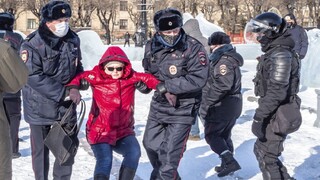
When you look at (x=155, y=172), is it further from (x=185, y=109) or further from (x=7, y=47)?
(x=7, y=47)

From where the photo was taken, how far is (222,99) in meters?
5.66

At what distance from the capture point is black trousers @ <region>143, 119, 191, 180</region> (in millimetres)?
4312

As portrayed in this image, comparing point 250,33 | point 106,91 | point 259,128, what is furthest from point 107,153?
point 250,33

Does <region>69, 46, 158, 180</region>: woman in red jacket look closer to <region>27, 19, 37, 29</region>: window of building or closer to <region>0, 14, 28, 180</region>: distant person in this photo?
<region>0, 14, 28, 180</region>: distant person

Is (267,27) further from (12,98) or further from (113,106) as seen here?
(12,98)

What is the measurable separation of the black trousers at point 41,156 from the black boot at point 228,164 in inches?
72.9

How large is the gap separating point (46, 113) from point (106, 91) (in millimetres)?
522

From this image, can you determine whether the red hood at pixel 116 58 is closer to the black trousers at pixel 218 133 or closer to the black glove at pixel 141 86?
the black glove at pixel 141 86

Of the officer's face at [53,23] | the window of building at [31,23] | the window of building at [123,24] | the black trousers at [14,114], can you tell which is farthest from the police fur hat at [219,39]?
the window of building at [123,24]

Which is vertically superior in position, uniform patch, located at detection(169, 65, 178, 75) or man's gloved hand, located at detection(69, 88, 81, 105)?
uniform patch, located at detection(169, 65, 178, 75)

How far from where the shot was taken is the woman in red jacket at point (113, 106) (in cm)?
420

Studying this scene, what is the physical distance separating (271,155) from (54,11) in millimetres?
2210

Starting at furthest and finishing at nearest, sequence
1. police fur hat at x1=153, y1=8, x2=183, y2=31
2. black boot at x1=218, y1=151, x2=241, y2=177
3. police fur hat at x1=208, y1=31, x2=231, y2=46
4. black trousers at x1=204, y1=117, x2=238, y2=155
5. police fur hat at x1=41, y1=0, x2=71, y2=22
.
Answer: police fur hat at x1=208, y1=31, x2=231, y2=46 < black trousers at x1=204, y1=117, x2=238, y2=155 < black boot at x1=218, y1=151, x2=241, y2=177 < police fur hat at x1=153, y1=8, x2=183, y2=31 < police fur hat at x1=41, y1=0, x2=71, y2=22

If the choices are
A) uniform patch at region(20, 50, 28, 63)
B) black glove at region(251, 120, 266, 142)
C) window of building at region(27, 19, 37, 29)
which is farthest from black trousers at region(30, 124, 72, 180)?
window of building at region(27, 19, 37, 29)
